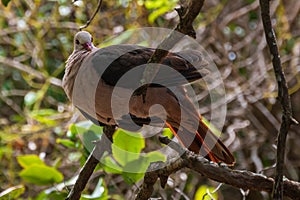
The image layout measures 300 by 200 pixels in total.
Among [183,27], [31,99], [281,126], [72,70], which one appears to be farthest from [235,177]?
[31,99]

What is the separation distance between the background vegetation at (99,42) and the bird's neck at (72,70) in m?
0.84

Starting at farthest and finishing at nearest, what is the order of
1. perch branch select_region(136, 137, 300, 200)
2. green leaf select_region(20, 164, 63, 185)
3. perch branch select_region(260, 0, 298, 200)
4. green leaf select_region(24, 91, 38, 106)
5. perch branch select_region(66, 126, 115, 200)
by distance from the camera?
green leaf select_region(24, 91, 38, 106) → green leaf select_region(20, 164, 63, 185) → perch branch select_region(66, 126, 115, 200) → perch branch select_region(136, 137, 300, 200) → perch branch select_region(260, 0, 298, 200)

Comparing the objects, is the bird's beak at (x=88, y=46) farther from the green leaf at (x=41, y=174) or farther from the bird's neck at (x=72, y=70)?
the green leaf at (x=41, y=174)

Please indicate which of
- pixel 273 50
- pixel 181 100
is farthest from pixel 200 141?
pixel 273 50

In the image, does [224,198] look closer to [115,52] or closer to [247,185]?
[115,52]

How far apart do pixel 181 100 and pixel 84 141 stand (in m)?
0.38

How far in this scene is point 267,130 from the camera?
3361 millimetres

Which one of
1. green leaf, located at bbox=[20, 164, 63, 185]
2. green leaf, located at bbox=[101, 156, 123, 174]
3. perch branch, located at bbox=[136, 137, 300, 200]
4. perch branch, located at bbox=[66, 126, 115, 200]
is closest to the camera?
perch branch, located at bbox=[136, 137, 300, 200]

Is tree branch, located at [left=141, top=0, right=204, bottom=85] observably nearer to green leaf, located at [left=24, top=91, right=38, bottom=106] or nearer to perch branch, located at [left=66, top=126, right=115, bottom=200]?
perch branch, located at [left=66, top=126, right=115, bottom=200]

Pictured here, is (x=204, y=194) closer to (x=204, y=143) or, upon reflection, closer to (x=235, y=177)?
(x=204, y=143)

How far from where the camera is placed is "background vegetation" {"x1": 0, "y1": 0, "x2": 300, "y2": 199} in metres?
2.99

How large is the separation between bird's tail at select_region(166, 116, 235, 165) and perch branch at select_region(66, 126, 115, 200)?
0.24m

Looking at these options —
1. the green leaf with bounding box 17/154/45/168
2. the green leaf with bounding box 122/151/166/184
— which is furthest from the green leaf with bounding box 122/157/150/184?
→ the green leaf with bounding box 17/154/45/168

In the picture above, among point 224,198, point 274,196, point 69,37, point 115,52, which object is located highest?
point 274,196
